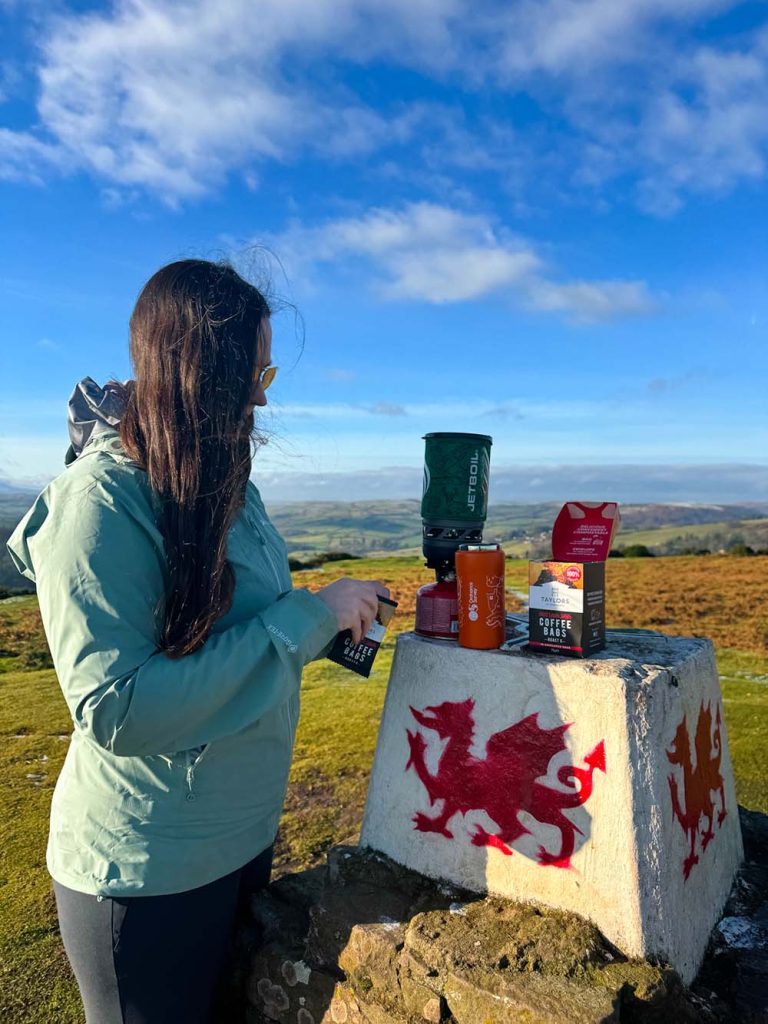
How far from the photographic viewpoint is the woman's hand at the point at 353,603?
246 centimetres

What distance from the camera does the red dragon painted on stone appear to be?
9.45 ft

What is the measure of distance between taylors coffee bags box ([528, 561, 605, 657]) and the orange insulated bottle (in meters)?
0.13

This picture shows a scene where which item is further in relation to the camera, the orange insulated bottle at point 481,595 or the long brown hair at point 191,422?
the orange insulated bottle at point 481,595

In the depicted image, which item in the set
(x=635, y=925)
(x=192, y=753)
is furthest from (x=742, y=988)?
(x=192, y=753)

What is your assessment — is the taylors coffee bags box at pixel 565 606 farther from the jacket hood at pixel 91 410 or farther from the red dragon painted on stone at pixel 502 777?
the jacket hood at pixel 91 410

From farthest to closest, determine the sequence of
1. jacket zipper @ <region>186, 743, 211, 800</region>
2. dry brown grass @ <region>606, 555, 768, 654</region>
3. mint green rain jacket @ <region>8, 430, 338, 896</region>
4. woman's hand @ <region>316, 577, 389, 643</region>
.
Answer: dry brown grass @ <region>606, 555, 768, 654</region> < woman's hand @ <region>316, 577, 389, 643</region> < jacket zipper @ <region>186, 743, 211, 800</region> < mint green rain jacket @ <region>8, 430, 338, 896</region>

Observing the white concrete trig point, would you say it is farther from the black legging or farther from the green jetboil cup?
the black legging

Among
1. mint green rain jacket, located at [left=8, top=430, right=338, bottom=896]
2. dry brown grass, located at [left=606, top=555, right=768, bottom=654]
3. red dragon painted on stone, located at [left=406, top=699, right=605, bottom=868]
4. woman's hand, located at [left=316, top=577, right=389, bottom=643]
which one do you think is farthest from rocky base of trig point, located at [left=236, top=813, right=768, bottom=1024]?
dry brown grass, located at [left=606, top=555, right=768, bottom=654]

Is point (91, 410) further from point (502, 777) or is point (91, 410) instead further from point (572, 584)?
point (502, 777)

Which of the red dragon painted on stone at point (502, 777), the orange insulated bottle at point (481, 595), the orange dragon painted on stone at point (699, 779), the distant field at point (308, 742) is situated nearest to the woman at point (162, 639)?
the orange insulated bottle at point (481, 595)

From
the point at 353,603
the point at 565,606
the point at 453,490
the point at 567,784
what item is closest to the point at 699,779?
the point at 567,784

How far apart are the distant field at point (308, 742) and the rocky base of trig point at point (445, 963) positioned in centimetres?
107

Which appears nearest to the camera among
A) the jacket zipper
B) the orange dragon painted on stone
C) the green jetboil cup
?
the jacket zipper

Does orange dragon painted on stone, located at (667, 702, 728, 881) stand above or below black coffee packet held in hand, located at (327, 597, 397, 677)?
below
